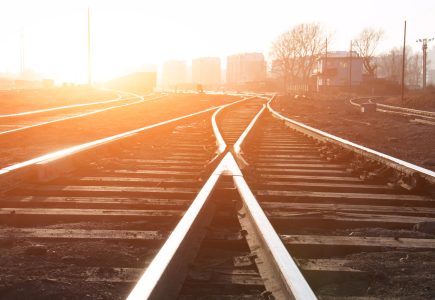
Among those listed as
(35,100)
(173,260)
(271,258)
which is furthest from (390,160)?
(35,100)

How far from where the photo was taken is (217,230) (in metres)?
3.76

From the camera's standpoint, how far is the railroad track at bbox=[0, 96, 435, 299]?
2783 mm

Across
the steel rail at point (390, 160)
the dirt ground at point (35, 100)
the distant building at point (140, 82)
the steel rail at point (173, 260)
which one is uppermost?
the distant building at point (140, 82)

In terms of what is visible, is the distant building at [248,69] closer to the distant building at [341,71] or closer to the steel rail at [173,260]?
the distant building at [341,71]

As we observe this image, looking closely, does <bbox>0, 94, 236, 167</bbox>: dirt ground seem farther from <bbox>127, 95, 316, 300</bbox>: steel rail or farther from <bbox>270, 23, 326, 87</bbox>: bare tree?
<bbox>270, 23, 326, 87</bbox>: bare tree

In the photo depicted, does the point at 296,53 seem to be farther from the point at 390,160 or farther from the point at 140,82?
the point at 390,160

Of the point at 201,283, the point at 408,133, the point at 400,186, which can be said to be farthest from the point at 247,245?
the point at 408,133

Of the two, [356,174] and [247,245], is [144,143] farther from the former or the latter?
[247,245]

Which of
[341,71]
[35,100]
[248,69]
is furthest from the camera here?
[248,69]

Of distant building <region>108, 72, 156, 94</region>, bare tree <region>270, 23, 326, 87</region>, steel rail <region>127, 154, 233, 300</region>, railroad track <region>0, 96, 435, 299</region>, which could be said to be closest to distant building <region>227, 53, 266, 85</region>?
bare tree <region>270, 23, 326, 87</region>

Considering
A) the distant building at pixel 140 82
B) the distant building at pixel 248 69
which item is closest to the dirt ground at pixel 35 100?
the distant building at pixel 140 82

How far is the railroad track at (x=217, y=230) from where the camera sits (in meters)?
2.78

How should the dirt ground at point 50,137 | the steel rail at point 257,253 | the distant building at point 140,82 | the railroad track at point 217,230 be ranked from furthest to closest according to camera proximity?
the distant building at point 140,82 < the dirt ground at point 50,137 < the railroad track at point 217,230 < the steel rail at point 257,253

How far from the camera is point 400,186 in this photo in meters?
5.68
